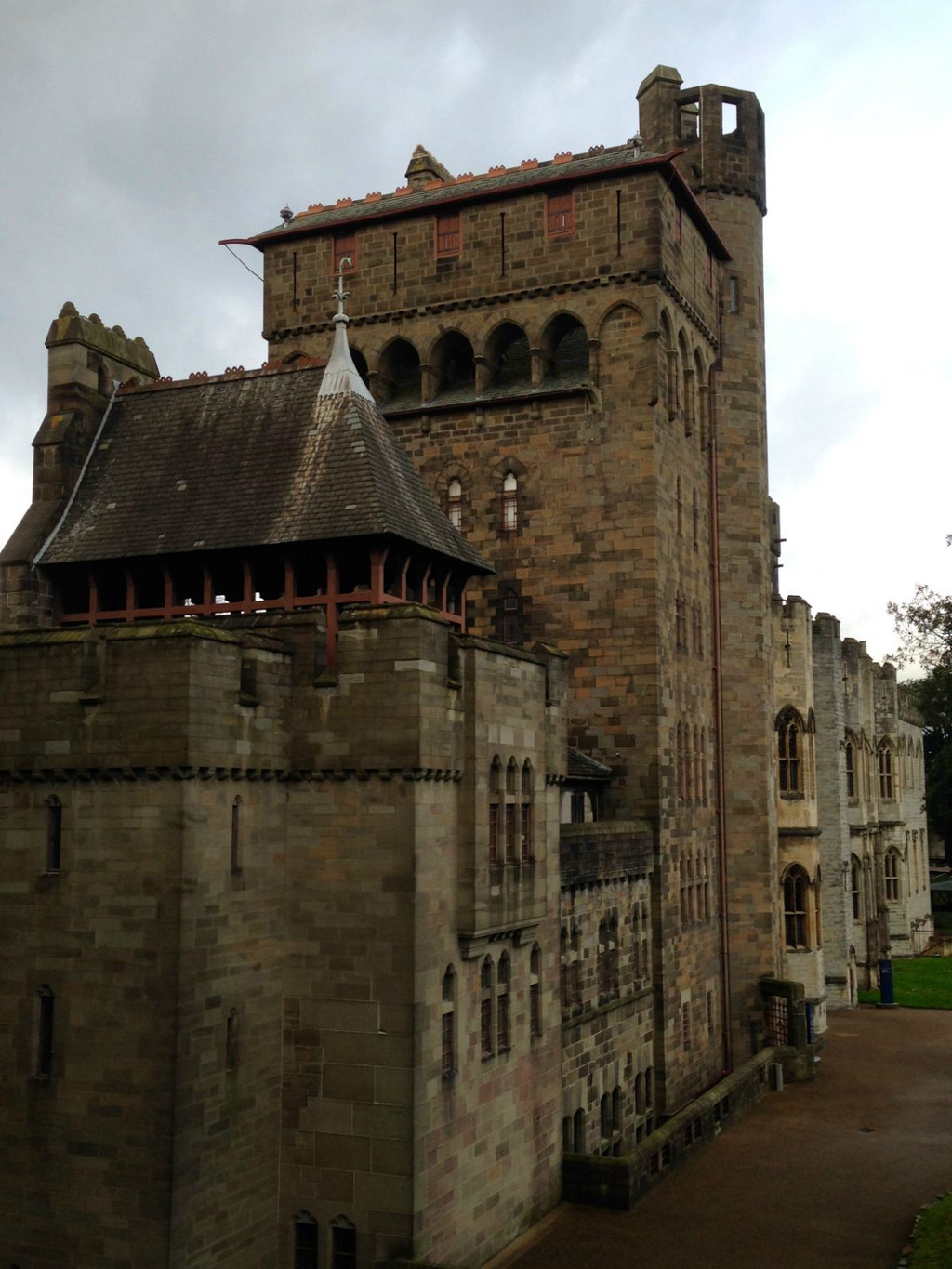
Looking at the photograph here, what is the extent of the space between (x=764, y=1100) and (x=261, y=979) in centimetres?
2193

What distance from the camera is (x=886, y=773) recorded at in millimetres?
76812

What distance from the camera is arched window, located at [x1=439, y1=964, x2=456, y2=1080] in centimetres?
2470

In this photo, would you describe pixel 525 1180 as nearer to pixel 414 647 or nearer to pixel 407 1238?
pixel 407 1238

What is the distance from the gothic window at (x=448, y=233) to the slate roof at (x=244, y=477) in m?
10.8

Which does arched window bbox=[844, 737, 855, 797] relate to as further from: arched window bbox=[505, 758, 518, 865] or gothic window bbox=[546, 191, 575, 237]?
arched window bbox=[505, 758, 518, 865]

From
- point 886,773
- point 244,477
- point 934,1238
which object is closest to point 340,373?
point 244,477

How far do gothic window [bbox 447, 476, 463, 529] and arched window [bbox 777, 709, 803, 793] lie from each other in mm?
18127

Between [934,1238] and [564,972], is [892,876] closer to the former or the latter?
[564,972]

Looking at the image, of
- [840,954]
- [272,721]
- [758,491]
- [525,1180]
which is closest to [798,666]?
[758,491]

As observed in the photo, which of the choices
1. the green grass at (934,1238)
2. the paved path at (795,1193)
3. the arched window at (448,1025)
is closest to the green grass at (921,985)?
the paved path at (795,1193)

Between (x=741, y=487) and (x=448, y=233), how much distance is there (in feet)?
40.6

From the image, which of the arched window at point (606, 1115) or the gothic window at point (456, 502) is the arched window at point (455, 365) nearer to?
the gothic window at point (456, 502)

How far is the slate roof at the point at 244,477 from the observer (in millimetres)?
27422

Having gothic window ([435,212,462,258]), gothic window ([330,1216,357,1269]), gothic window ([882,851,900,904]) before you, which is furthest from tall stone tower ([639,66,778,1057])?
gothic window ([882,851,900,904])
